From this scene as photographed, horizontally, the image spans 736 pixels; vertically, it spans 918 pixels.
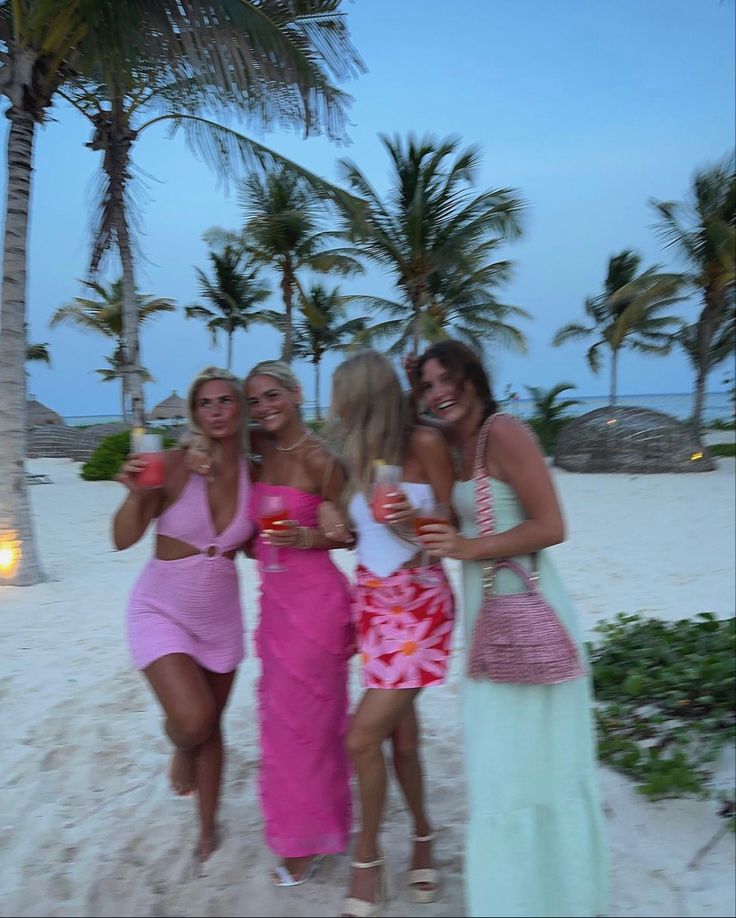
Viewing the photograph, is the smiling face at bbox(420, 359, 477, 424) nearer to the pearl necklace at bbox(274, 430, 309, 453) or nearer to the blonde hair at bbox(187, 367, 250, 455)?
the pearl necklace at bbox(274, 430, 309, 453)

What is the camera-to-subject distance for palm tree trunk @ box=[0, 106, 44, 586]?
22.3 ft

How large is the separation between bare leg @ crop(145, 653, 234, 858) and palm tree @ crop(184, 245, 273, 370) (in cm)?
2938

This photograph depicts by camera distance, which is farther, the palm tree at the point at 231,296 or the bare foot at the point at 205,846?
the palm tree at the point at 231,296

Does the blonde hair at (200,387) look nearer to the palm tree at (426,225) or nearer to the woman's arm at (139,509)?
the woman's arm at (139,509)

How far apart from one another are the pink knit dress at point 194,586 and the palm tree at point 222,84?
18.3ft

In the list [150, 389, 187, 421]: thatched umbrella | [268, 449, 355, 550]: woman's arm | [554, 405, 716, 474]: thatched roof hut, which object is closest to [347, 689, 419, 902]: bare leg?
[268, 449, 355, 550]: woman's arm

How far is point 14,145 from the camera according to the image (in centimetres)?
687

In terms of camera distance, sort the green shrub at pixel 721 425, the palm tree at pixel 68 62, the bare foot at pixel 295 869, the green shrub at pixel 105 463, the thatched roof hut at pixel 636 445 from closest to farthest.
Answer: the bare foot at pixel 295 869, the palm tree at pixel 68 62, the thatched roof hut at pixel 636 445, the green shrub at pixel 105 463, the green shrub at pixel 721 425

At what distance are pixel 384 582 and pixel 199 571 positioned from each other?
72cm

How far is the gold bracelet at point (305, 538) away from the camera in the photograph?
2.41 meters

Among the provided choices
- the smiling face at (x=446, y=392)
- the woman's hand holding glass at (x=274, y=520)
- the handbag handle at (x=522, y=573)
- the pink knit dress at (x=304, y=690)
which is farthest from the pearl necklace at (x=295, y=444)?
the handbag handle at (x=522, y=573)

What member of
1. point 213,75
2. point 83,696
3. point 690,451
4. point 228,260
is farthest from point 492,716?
point 228,260

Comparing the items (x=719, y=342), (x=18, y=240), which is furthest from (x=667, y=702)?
(x=719, y=342)

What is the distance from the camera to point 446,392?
85.7 inches
